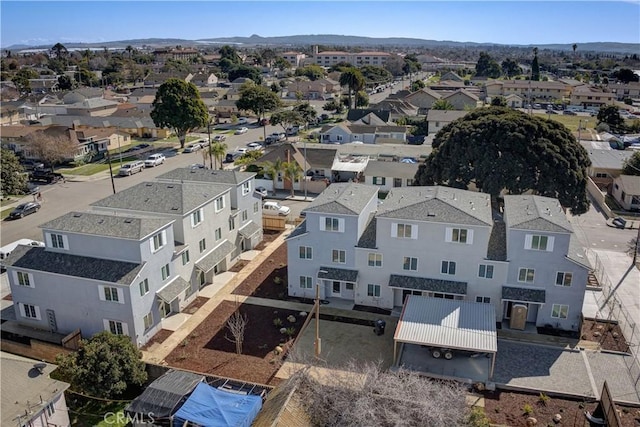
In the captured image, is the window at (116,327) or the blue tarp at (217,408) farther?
the window at (116,327)

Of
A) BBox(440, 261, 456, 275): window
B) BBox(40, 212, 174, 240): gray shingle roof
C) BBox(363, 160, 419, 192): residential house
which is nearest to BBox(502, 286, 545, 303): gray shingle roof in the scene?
BBox(440, 261, 456, 275): window

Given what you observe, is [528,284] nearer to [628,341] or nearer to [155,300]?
[628,341]

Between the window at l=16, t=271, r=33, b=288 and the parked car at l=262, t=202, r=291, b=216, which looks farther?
the parked car at l=262, t=202, r=291, b=216

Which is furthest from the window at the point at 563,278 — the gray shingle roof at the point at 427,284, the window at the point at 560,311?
the gray shingle roof at the point at 427,284

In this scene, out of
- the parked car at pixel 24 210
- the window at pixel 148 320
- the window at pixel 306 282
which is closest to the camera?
the window at pixel 148 320

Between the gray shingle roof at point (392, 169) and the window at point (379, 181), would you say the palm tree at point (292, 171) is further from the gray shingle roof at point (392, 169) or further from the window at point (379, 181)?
the window at point (379, 181)

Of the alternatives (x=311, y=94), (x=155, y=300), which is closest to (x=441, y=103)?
(x=311, y=94)

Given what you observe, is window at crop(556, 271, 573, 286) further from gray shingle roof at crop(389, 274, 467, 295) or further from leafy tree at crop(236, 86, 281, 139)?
leafy tree at crop(236, 86, 281, 139)
